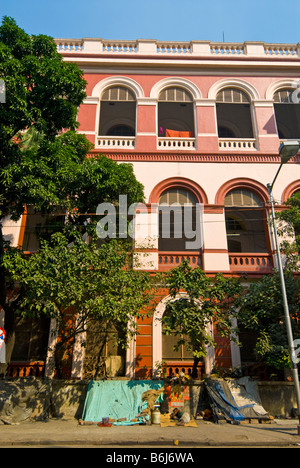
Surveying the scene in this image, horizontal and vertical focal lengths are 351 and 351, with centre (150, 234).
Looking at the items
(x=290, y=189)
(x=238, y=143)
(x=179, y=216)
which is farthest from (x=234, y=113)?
(x=179, y=216)

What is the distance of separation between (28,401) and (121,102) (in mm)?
12897

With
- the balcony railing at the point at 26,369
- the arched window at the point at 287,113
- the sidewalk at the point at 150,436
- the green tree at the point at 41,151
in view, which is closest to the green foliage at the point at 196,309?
the sidewalk at the point at 150,436

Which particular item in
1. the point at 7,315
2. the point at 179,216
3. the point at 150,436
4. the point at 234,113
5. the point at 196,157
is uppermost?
the point at 234,113

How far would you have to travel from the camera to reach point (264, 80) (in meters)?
16.6

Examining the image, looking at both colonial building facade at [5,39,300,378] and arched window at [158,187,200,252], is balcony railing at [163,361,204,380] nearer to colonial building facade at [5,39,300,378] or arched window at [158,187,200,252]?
colonial building facade at [5,39,300,378]

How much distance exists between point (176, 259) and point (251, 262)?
9.36 ft

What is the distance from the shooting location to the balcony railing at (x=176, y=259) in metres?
13.2

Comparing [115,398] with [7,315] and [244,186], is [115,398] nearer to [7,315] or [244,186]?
[7,315]

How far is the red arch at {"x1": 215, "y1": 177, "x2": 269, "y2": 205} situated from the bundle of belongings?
7.04m

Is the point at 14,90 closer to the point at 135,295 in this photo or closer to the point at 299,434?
the point at 135,295

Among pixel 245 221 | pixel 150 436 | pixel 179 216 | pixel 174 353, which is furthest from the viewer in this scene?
pixel 245 221

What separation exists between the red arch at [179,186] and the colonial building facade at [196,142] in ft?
0.13

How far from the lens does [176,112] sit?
56.7 ft
